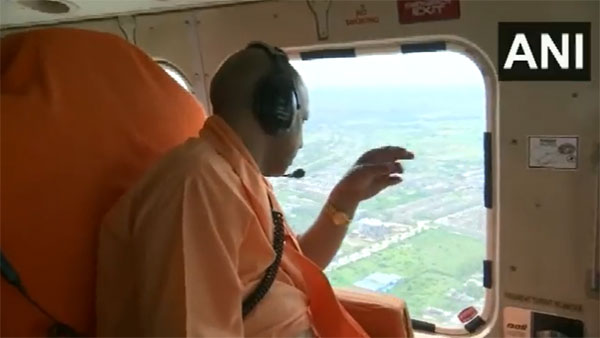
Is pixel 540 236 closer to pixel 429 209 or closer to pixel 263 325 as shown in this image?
pixel 429 209

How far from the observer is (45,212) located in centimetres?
120

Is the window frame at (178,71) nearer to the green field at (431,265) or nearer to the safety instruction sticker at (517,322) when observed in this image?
the green field at (431,265)

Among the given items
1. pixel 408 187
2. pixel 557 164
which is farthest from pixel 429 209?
pixel 557 164

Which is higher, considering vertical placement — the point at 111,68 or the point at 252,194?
the point at 111,68

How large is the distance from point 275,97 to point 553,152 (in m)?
0.92

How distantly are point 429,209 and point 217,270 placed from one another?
139 cm

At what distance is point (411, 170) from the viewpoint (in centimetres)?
241

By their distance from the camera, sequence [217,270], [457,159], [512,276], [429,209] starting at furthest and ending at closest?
[429,209]
[457,159]
[512,276]
[217,270]

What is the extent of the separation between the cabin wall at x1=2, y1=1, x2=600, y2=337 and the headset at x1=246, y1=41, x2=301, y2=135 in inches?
28.4

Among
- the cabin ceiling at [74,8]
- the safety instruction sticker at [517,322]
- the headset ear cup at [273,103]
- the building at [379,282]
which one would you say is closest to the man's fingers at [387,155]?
the headset ear cup at [273,103]

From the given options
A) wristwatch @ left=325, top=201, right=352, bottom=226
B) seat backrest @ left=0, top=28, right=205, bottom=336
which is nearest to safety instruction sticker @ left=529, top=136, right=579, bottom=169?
wristwatch @ left=325, top=201, right=352, bottom=226

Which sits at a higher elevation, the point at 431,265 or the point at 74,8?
the point at 74,8

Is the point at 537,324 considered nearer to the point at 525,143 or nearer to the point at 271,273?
the point at 525,143

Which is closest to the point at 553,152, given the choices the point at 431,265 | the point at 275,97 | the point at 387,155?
the point at 387,155
